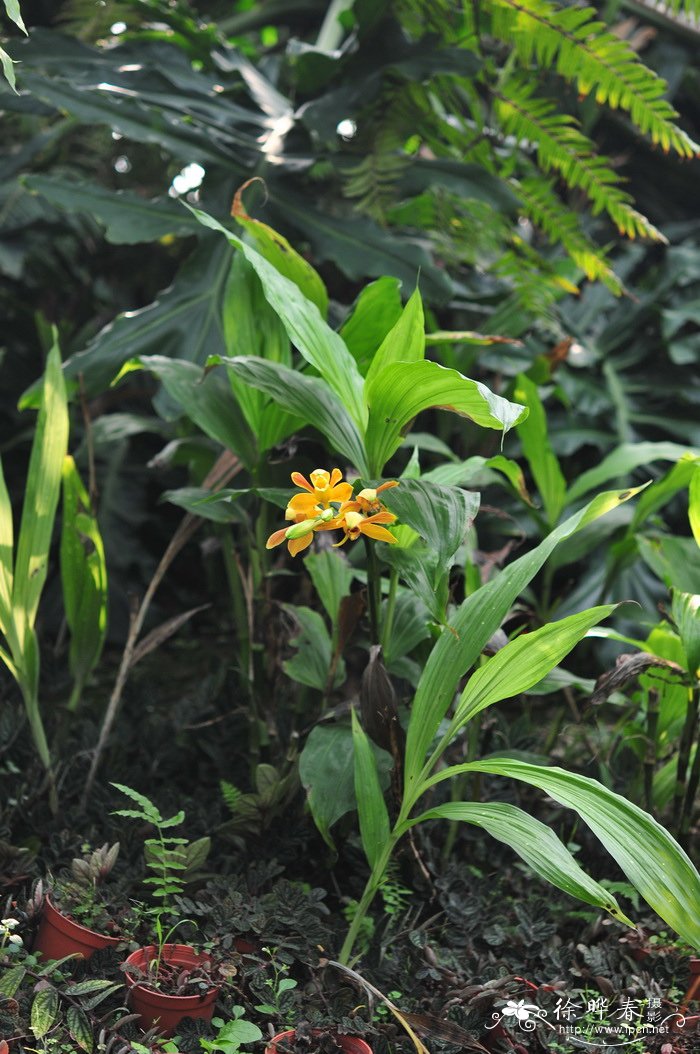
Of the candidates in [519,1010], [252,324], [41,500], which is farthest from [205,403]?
[519,1010]

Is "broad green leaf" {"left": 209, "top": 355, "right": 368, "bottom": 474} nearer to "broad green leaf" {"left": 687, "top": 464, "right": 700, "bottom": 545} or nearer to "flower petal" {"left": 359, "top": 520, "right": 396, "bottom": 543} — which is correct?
"flower petal" {"left": 359, "top": 520, "right": 396, "bottom": 543}

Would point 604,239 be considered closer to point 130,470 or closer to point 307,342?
point 130,470

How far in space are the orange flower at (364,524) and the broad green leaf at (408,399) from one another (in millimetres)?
137

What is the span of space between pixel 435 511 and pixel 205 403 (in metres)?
0.48

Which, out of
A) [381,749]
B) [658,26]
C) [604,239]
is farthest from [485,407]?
[658,26]

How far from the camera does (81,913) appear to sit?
3.18 ft

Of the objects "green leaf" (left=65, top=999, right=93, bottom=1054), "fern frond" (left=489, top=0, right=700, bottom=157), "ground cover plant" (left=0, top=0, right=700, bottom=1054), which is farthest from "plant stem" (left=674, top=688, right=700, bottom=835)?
"fern frond" (left=489, top=0, right=700, bottom=157)

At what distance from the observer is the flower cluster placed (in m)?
0.83

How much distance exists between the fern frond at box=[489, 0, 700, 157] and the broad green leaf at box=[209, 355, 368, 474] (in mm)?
875

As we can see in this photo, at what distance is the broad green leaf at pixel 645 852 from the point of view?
773mm

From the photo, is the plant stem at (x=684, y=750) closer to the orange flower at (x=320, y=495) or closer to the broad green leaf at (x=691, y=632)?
the broad green leaf at (x=691, y=632)

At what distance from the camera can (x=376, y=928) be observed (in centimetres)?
106

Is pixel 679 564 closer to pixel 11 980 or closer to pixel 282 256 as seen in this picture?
pixel 282 256

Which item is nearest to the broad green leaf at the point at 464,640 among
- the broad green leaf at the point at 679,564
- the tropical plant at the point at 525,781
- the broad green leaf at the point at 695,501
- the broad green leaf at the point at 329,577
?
the tropical plant at the point at 525,781
